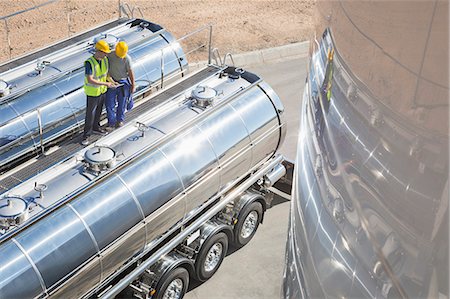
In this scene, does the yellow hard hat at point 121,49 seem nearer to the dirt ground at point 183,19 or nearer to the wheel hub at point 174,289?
the wheel hub at point 174,289

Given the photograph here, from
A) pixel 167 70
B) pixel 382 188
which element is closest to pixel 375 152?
pixel 382 188

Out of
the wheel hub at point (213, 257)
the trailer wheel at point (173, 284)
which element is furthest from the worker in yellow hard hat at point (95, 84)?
the wheel hub at point (213, 257)

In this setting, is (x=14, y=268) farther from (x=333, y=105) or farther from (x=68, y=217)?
(x=333, y=105)

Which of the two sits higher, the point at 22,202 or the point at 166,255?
the point at 22,202

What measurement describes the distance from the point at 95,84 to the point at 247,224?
3725 millimetres

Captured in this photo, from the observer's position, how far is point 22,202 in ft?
25.8

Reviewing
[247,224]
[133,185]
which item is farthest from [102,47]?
[247,224]

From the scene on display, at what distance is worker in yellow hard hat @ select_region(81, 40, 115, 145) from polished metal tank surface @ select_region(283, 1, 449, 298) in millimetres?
7586

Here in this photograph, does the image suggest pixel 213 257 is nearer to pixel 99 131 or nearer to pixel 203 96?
pixel 203 96

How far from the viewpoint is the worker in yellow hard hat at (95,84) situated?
954cm

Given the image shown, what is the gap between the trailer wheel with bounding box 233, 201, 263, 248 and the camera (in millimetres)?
11148

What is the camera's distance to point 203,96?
10.4 m

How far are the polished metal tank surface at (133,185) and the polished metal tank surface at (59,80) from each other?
1015 mm

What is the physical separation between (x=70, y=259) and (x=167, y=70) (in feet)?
16.0
